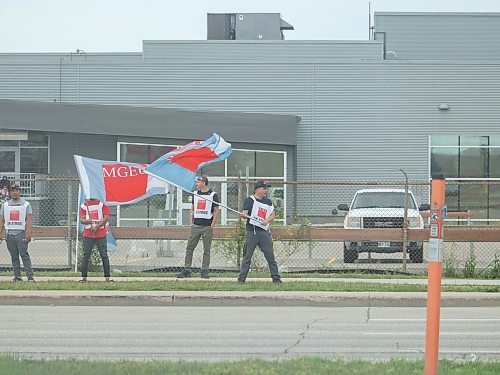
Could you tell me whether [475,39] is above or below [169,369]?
above

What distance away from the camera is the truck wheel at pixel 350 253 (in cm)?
2016

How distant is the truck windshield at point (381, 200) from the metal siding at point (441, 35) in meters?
26.1

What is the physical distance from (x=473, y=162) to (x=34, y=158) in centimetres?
1881

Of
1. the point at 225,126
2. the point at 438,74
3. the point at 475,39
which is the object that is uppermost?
the point at 475,39

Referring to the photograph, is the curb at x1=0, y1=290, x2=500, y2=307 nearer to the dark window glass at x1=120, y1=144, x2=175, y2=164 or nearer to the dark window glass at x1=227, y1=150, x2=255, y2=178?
the dark window glass at x1=120, y1=144, x2=175, y2=164

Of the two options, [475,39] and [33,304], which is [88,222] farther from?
[475,39]

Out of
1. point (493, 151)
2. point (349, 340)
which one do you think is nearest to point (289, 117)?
point (493, 151)

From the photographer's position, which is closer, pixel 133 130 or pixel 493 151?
pixel 133 130

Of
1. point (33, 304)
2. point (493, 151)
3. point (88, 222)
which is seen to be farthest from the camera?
point (493, 151)

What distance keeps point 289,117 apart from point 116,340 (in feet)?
89.0

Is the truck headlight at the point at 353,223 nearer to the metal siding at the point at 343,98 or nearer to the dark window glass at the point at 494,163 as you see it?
the metal siding at the point at 343,98

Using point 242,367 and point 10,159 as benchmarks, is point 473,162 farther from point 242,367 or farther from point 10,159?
point 242,367

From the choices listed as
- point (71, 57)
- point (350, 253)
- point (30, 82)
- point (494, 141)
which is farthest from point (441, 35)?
point (350, 253)

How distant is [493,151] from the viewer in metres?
39.0
